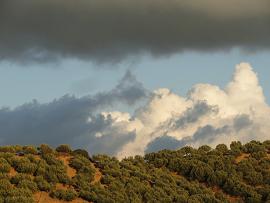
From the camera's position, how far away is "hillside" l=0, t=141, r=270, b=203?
156ft

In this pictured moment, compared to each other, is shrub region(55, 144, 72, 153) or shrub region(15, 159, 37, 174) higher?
shrub region(55, 144, 72, 153)

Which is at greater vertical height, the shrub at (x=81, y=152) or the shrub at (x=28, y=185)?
the shrub at (x=81, y=152)

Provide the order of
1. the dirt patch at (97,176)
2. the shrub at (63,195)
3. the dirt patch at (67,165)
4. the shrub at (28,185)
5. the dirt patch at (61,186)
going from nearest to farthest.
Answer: the shrub at (28,185), the shrub at (63,195), the dirt patch at (61,186), the dirt patch at (67,165), the dirt patch at (97,176)

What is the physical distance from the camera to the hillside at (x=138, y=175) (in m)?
47.6

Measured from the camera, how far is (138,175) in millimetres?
57281

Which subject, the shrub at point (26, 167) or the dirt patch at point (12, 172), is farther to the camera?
the shrub at point (26, 167)

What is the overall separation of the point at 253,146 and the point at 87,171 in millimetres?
27673

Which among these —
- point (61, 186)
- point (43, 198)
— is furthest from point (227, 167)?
point (43, 198)

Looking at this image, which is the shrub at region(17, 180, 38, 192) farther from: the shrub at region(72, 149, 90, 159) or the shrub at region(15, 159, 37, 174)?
the shrub at region(72, 149, 90, 159)

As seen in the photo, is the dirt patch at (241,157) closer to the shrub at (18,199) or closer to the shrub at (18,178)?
the shrub at (18,178)

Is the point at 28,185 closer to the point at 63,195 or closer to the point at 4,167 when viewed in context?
the point at 63,195

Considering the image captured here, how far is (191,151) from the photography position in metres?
72.9

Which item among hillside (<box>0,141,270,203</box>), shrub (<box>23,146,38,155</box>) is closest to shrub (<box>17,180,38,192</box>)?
hillside (<box>0,141,270,203</box>)

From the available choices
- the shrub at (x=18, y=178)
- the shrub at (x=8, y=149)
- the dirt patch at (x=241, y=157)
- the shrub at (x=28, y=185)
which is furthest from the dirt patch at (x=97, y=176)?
the dirt patch at (x=241, y=157)
